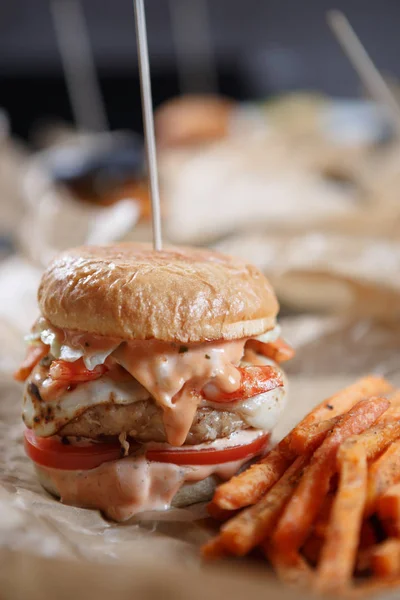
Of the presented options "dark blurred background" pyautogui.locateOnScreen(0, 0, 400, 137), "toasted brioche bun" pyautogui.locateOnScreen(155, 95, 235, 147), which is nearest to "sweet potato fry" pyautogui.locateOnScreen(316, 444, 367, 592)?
"toasted brioche bun" pyautogui.locateOnScreen(155, 95, 235, 147)

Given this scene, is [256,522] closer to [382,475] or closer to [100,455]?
[382,475]

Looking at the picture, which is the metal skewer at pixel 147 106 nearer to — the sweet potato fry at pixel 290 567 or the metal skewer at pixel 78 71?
the sweet potato fry at pixel 290 567

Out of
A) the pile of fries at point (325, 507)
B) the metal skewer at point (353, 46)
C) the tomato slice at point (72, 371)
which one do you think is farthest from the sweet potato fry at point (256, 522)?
the metal skewer at point (353, 46)

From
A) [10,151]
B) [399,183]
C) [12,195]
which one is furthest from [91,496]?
[10,151]

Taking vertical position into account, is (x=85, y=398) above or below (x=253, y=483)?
above

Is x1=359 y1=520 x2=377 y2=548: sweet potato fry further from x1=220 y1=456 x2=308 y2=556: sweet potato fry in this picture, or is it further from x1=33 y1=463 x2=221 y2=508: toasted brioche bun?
x1=33 y1=463 x2=221 y2=508: toasted brioche bun

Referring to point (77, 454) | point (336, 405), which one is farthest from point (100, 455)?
point (336, 405)

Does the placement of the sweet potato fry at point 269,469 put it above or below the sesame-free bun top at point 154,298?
below
